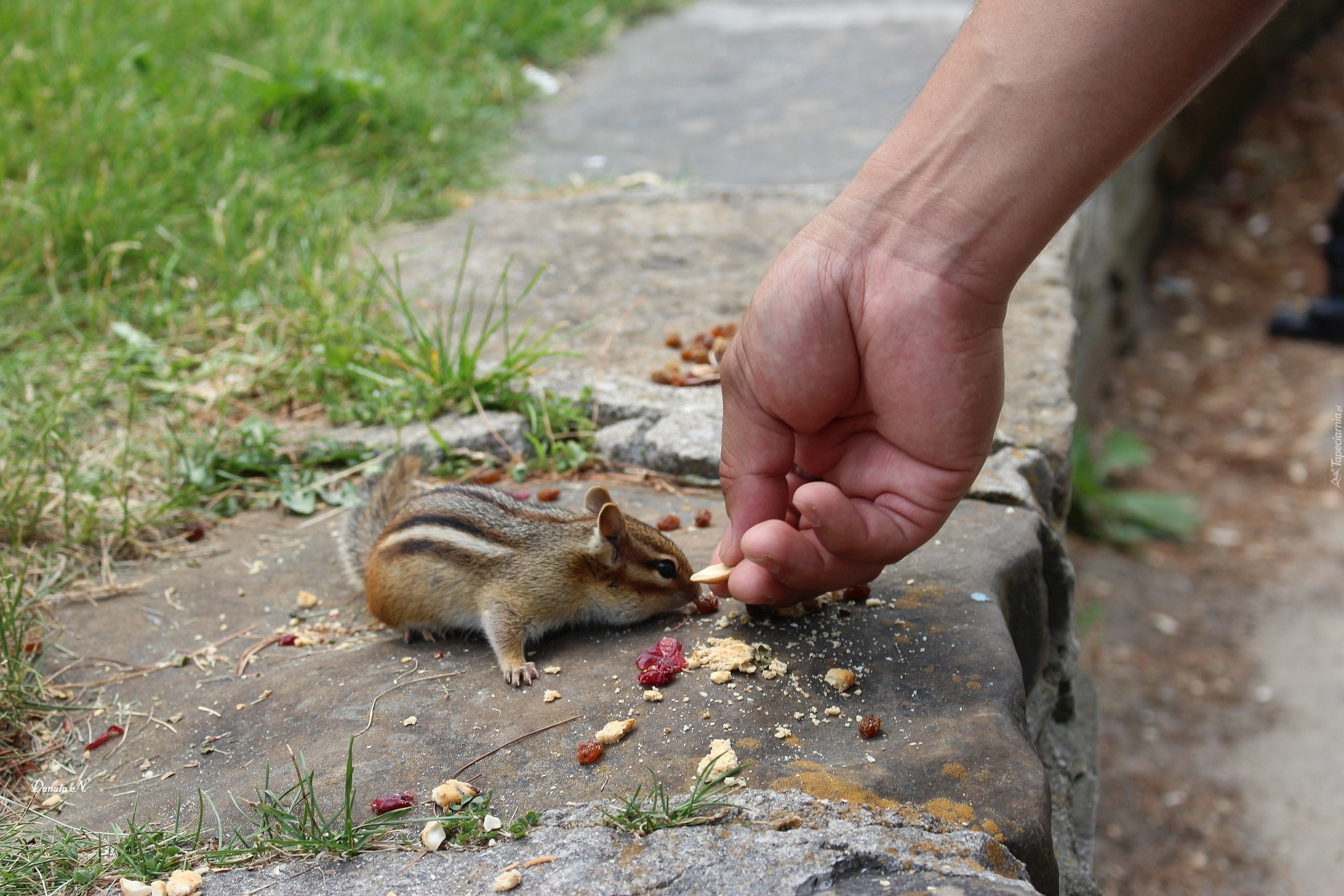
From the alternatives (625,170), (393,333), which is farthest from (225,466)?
(625,170)

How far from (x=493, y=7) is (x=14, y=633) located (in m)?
6.11

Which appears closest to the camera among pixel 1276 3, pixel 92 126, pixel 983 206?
pixel 1276 3

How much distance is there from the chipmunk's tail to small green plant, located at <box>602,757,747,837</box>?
130 cm

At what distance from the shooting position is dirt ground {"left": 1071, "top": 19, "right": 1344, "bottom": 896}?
481cm

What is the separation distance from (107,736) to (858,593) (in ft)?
6.00

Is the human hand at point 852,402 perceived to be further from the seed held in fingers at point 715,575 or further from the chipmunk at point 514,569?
the chipmunk at point 514,569

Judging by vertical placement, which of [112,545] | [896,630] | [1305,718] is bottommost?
[1305,718]

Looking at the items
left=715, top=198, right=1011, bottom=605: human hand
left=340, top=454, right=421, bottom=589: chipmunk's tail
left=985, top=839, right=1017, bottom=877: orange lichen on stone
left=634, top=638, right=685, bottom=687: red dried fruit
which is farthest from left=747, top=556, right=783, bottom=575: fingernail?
left=340, top=454, right=421, bottom=589: chipmunk's tail

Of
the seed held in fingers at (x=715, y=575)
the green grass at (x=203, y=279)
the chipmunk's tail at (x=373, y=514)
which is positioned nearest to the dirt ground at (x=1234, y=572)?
the seed held in fingers at (x=715, y=575)

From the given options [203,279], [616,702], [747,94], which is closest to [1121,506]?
[747,94]

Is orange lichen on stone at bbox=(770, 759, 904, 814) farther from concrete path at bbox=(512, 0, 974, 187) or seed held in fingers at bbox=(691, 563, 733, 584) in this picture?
concrete path at bbox=(512, 0, 974, 187)

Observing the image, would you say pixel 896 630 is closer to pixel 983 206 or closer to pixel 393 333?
pixel 983 206

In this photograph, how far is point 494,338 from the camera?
14.4ft

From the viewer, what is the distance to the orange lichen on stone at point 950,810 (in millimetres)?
2084
